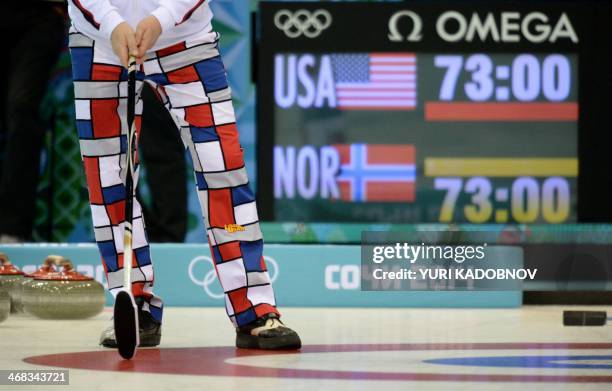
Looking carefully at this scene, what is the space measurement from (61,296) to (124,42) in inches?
58.2

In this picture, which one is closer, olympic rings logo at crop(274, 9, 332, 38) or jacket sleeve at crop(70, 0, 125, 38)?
jacket sleeve at crop(70, 0, 125, 38)

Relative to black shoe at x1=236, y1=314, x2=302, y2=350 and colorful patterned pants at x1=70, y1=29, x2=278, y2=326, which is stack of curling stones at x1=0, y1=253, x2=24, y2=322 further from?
black shoe at x1=236, y1=314, x2=302, y2=350

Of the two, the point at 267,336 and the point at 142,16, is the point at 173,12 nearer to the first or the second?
the point at 142,16

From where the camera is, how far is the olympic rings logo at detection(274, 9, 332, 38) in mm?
5578

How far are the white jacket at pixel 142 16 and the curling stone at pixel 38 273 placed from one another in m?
1.29

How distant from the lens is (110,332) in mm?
2994

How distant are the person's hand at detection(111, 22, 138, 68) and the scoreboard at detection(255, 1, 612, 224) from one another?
273cm

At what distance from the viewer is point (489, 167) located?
217 inches

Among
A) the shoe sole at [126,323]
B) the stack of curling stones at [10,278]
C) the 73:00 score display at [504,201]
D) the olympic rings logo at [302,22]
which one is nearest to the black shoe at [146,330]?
the shoe sole at [126,323]

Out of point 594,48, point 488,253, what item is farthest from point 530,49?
point 488,253

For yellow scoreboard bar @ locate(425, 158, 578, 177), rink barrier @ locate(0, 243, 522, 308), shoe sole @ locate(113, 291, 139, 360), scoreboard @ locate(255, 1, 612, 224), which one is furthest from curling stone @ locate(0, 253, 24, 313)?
yellow scoreboard bar @ locate(425, 158, 578, 177)

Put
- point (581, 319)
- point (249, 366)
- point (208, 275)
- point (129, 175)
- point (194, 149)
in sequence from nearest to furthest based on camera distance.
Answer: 1. point (249, 366)
2. point (129, 175)
3. point (194, 149)
4. point (581, 319)
5. point (208, 275)

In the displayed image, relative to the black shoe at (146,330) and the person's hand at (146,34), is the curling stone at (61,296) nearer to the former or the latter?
the black shoe at (146,330)

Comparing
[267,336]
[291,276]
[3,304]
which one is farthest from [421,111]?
[267,336]
